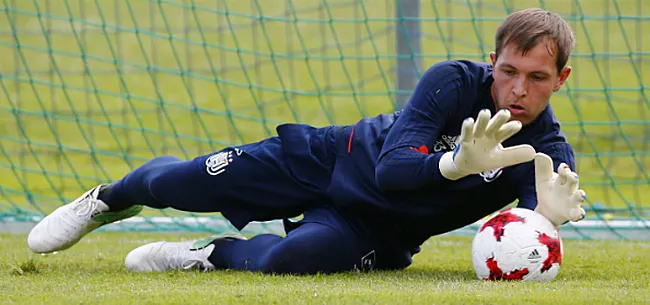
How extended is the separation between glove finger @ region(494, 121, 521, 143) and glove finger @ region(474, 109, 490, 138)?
45 mm

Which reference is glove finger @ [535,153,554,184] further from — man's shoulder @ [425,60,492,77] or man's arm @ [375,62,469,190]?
man's shoulder @ [425,60,492,77]

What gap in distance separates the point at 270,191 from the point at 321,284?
712 mm

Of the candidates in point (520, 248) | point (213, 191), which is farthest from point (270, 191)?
point (520, 248)

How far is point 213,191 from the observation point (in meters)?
3.93

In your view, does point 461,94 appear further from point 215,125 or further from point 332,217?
point 215,125

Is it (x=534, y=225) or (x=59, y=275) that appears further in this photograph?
(x=59, y=275)

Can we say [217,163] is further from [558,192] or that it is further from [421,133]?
[558,192]

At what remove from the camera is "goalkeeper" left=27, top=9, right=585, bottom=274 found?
132 inches

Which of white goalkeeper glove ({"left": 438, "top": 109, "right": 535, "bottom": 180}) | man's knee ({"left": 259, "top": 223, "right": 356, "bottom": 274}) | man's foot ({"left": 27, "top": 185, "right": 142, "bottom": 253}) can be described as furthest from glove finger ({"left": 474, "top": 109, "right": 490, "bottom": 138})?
man's foot ({"left": 27, "top": 185, "right": 142, "bottom": 253})

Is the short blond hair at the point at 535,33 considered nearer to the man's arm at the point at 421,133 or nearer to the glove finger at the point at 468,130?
the man's arm at the point at 421,133

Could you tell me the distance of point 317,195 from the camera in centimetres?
396

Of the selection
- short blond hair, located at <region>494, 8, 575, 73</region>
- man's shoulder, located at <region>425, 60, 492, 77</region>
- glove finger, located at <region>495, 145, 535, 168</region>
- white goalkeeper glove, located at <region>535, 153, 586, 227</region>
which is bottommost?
white goalkeeper glove, located at <region>535, 153, 586, 227</region>

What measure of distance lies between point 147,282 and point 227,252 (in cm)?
50

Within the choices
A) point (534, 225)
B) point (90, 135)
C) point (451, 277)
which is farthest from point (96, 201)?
point (90, 135)
